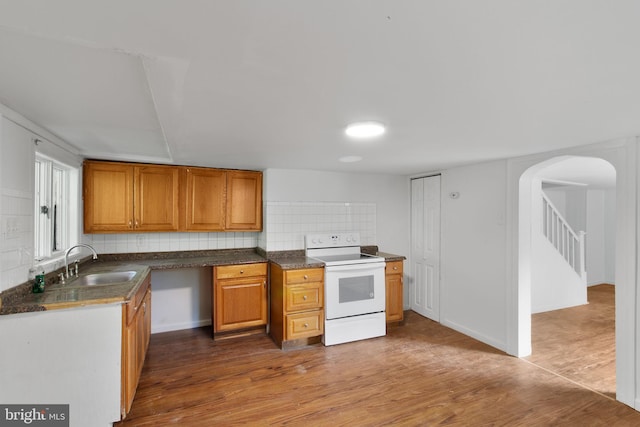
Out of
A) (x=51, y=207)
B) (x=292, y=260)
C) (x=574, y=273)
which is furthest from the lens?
(x=574, y=273)

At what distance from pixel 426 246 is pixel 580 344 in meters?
1.87

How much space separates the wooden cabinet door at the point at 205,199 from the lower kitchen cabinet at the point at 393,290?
82.9 inches


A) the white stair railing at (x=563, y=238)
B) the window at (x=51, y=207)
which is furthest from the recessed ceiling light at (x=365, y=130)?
the white stair railing at (x=563, y=238)

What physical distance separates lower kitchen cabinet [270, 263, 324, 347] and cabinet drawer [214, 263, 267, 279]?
23 centimetres

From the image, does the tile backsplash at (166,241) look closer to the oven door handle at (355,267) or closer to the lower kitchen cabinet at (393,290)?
the oven door handle at (355,267)

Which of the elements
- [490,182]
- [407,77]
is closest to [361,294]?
[490,182]

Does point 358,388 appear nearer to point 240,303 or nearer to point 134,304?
point 240,303

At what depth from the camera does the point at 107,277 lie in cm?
276

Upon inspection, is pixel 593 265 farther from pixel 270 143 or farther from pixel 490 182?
pixel 270 143

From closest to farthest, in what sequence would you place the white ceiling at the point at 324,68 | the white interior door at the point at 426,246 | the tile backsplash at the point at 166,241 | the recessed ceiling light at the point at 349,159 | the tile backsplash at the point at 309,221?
1. the white ceiling at the point at 324,68
2. the recessed ceiling light at the point at 349,159
3. the tile backsplash at the point at 166,241
4. the tile backsplash at the point at 309,221
5. the white interior door at the point at 426,246

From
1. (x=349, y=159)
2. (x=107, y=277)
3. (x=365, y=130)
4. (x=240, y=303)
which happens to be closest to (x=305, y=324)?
(x=240, y=303)

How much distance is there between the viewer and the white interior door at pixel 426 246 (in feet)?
13.0

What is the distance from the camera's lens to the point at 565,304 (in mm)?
4645

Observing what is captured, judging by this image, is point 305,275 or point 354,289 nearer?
point 305,275
